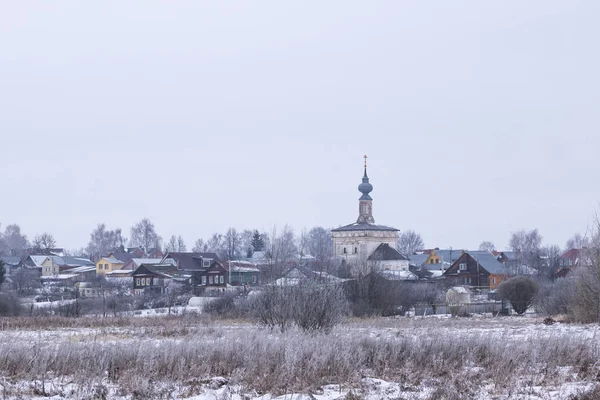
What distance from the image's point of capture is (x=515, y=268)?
8538 centimetres

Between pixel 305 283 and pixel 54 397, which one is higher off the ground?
pixel 305 283

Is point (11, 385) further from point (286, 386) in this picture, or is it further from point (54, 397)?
point (286, 386)

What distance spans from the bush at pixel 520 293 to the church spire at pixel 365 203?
45545mm

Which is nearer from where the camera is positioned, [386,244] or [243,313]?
[243,313]

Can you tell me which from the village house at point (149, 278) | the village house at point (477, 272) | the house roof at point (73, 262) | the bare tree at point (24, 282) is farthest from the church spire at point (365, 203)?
the house roof at point (73, 262)

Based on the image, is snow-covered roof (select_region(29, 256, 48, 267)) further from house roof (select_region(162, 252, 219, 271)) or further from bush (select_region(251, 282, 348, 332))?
bush (select_region(251, 282, 348, 332))

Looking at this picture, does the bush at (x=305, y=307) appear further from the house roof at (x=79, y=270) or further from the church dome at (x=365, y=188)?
the house roof at (x=79, y=270)

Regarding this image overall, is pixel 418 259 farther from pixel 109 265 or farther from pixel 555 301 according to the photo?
pixel 555 301

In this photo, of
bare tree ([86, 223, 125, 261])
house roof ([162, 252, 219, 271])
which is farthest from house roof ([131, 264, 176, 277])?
bare tree ([86, 223, 125, 261])

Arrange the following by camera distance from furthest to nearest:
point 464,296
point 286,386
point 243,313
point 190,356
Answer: point 464,296 → point 243,313 → point 190,356 → point 286,386

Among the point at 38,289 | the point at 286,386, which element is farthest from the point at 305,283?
the point at 38,289

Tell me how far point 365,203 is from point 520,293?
47815mm

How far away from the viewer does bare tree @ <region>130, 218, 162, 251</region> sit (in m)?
169

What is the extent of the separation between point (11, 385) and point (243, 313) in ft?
93.8
